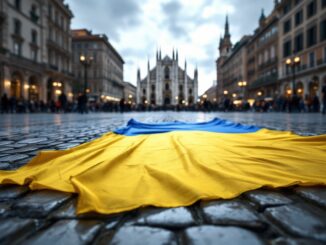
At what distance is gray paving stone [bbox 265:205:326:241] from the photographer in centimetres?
96

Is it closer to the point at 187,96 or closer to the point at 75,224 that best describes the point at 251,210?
the point at 75,224

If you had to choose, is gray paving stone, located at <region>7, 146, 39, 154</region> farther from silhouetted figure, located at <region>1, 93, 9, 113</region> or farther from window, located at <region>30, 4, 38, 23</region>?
window, located at <region>30, 4, 38, 23</region>

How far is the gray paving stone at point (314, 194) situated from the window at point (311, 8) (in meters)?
32.5

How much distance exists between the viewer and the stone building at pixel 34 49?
2344 centimetres

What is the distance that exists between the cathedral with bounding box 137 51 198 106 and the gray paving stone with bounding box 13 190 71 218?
73.1 meters

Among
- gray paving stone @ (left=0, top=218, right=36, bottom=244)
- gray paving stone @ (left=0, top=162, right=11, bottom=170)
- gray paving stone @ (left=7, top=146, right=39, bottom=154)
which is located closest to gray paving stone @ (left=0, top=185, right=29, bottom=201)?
gray paving stone @ (left=0, top=218, right=36, bottom=244)

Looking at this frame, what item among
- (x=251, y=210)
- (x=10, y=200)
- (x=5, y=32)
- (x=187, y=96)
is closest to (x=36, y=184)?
(x=10, y=200)

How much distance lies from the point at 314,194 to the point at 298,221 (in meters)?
0.41

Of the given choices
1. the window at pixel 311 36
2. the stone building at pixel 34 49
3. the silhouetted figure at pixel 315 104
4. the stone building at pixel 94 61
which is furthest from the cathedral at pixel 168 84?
the silhouetted figure at pixel 315 104

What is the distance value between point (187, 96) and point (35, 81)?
2143 inches

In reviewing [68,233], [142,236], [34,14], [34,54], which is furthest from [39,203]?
[34,14]

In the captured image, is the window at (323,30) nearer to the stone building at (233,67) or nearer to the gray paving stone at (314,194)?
the stone building at (233,67)

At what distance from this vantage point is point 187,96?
7744 centimetres

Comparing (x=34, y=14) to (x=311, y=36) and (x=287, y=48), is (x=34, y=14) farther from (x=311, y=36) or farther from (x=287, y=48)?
(x=311, y=36)
